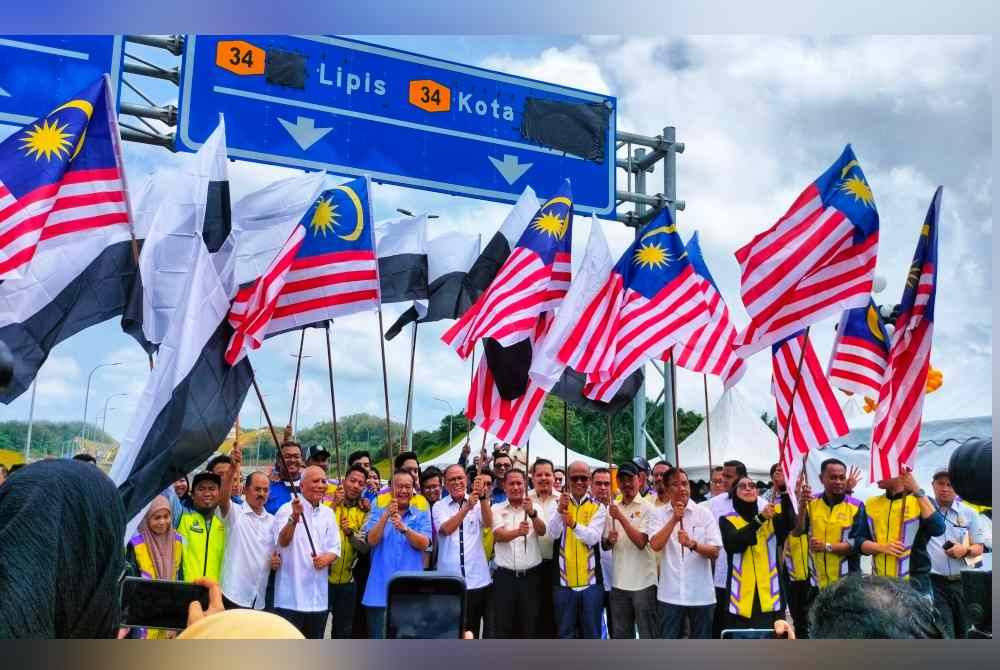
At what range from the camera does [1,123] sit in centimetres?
756

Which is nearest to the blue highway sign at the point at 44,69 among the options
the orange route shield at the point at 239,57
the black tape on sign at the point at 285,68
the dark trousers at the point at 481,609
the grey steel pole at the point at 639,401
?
the orange route shield at the point at 239,57

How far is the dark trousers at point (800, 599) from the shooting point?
7.63 metres

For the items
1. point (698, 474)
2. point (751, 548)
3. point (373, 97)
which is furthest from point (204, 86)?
point (698, 474)

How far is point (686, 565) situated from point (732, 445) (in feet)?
33.7

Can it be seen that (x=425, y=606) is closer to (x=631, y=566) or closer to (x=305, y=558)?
(x=305, y=558)

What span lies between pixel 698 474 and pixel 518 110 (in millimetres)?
9309

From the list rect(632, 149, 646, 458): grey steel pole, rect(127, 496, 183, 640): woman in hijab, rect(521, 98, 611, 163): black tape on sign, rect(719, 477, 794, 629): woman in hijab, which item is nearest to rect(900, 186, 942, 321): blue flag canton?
rect(719, 477, 794, 629): woman in hijab

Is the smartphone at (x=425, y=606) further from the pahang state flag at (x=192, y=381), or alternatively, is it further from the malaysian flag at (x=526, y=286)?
the malaysian flag at (x=526, y=286)

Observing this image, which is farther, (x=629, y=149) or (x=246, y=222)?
(x=629, y=149)

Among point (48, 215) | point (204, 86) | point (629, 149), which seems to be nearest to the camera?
point (48, 215)

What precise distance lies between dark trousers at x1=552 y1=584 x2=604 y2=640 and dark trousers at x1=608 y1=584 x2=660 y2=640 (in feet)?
0.44

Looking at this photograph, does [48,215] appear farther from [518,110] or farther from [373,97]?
[518,110]

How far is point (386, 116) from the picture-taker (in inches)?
356

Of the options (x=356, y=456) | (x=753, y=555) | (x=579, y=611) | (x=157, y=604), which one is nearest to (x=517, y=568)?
(x=579, y=611)
